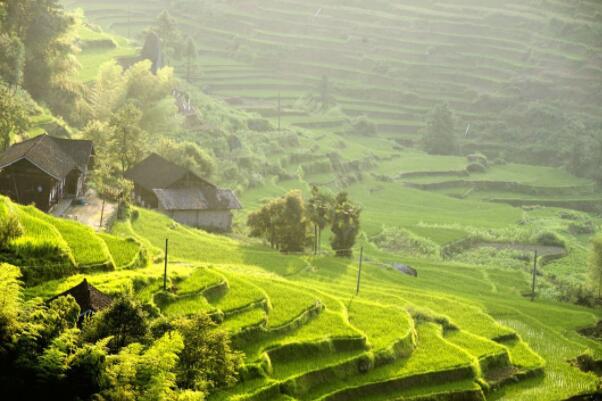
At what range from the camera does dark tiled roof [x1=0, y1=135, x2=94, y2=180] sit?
4703cm

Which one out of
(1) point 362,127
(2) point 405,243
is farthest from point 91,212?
(1) point 362,127

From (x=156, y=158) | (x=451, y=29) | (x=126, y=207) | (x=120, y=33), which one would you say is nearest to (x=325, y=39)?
(x=451, y=29)

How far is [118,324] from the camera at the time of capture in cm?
2478

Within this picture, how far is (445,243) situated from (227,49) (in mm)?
79459

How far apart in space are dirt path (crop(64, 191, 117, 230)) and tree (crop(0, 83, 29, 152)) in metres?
6.25

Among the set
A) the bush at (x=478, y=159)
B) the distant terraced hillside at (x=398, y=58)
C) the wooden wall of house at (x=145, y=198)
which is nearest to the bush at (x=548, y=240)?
the bush at (x=478, y=159)

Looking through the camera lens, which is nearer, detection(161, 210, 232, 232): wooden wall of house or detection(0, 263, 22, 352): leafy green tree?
detection(0, 263, 22, 352): leafy green tree

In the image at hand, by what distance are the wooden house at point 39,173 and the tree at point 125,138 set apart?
10.4 m

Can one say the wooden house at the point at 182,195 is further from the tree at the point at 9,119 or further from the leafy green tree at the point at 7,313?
the leafy green tree at the point at 7,313

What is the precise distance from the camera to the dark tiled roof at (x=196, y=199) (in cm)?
6066

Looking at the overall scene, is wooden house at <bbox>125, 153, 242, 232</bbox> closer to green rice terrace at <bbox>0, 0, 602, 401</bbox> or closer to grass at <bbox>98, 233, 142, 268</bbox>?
green rice terrace at <bbox>0, 0, 602, 401</bbox>

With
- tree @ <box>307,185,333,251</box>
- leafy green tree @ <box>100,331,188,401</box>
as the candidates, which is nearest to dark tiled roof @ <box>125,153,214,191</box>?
tree @ <box>307,185,333,251</box>

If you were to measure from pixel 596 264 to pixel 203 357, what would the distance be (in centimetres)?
4539

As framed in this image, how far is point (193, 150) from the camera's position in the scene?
7369 cm
